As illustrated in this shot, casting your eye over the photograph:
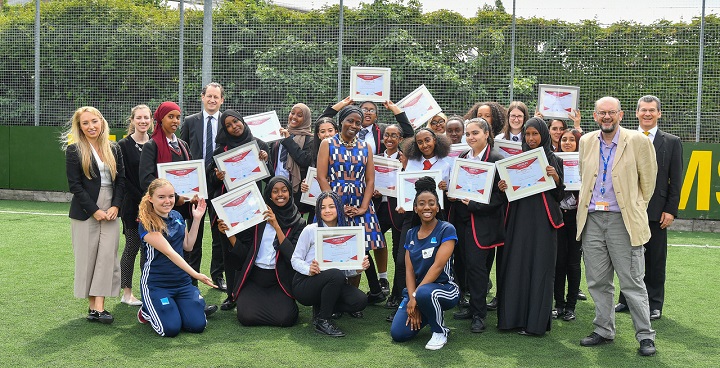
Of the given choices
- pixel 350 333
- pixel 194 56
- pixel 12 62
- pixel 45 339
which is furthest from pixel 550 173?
pixel 12 62

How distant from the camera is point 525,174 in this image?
633 centimetres

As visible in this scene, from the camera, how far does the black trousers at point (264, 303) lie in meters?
6.60

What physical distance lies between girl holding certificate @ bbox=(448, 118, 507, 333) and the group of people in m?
0.01

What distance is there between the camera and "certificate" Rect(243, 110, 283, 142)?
810 centimetres

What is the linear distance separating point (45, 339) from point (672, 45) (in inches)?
361

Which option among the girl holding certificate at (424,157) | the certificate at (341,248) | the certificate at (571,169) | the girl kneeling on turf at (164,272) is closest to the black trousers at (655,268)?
the certificate at (571,169)

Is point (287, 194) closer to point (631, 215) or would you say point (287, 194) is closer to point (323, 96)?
point (631, 215)

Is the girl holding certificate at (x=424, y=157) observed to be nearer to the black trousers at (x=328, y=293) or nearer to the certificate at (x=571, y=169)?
the black trousers at (x=328, y=293)

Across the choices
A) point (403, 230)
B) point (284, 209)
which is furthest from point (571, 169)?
point (284, 209)

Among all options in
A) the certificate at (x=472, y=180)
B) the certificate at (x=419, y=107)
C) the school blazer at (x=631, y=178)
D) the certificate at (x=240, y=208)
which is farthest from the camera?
the certificate at (x=419, y=107)

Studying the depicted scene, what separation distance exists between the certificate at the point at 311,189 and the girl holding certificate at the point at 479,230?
1345 mm

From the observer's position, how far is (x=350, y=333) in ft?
21.2

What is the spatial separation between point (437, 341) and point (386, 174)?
1.75 meters

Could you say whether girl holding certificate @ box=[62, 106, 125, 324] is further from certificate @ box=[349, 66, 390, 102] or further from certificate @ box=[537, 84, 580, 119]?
certificate @ box=[537, 84, 580, 119]
